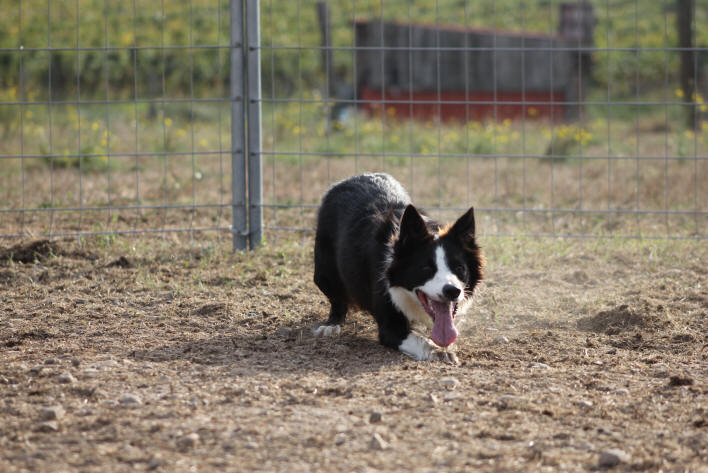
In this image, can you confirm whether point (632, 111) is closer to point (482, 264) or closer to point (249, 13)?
point (249, 13)

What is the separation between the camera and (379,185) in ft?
16.0

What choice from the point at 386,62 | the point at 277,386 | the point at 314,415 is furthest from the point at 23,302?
the point at 386,62

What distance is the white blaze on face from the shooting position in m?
3.94

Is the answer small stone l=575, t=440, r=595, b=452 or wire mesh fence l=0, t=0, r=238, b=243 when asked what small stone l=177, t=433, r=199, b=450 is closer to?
small stone l=575, t=440, r=595, b=452

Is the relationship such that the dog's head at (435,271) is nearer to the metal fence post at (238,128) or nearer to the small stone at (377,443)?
the small stone at (377,443)

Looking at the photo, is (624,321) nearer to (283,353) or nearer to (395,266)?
(395,266)

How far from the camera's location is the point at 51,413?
10.2ft

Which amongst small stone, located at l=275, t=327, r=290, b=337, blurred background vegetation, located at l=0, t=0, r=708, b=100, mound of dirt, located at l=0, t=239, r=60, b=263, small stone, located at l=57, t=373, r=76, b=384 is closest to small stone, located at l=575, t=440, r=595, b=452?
small stone, located at l=275, t=327, r=290, b=337

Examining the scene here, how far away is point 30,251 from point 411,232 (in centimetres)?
325

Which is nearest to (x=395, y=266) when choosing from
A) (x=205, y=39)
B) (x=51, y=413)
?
(x=51, y=413)

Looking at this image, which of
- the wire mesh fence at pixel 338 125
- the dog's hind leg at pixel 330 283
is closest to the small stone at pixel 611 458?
the dog's hind leg at pixel 330 283

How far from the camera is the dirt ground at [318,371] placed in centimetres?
286

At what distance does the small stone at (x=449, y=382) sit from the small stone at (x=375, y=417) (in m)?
0.50

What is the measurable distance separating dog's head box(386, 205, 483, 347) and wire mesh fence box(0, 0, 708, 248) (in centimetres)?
199
